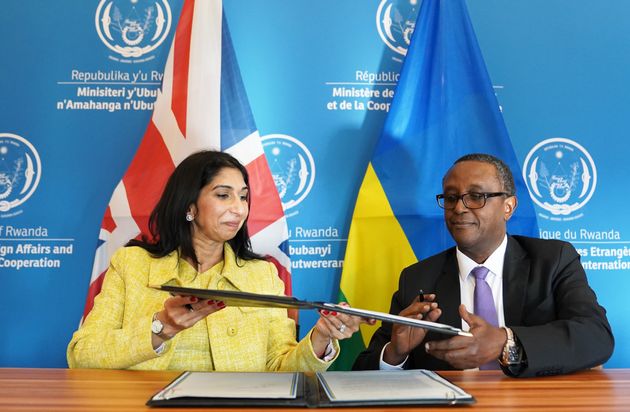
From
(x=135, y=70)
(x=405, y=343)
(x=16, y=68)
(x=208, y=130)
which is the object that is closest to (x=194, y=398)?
(x=405, y=343)

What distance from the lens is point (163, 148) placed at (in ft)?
9.05

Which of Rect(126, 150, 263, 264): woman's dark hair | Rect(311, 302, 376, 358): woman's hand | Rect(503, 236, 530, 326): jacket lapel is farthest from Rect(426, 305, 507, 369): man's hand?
Rect(126, 150, 263, 264): woman's dark hair

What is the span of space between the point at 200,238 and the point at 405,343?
3.00 feet

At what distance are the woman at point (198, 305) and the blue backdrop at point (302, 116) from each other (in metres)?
0.66

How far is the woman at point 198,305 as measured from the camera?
5.83 ft

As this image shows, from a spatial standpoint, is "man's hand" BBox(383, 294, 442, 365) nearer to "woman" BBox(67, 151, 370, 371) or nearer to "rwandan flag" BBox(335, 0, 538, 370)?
"woman" BBox(67, 151, 370, 371)

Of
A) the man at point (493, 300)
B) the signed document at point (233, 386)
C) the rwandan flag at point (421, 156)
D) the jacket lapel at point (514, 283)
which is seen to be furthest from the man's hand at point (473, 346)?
the rwandan flag at point (421, 156)

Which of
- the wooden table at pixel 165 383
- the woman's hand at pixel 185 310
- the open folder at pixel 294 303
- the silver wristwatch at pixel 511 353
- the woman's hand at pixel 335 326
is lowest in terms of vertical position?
the wooden table at pixel 165 383

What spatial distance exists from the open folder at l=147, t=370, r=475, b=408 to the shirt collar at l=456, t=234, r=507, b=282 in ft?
2.72

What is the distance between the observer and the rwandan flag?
2752 mm

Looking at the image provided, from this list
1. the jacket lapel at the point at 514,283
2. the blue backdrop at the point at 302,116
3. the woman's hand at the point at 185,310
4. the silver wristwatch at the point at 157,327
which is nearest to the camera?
the woman's hand at the point at 185,310

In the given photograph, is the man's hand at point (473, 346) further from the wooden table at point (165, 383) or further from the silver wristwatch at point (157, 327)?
the silver wristwatch at point (157, 327)

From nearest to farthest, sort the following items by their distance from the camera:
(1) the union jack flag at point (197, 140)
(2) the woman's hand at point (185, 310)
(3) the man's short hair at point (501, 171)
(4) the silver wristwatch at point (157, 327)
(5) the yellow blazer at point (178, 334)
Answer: (2) the woman's hand at point (185, 310) → (4) the silver wristwatch at point (157, 327) → (5) the yellow blazer at point (178, 334) → (3) the man's short hair at point (501, 171) → (1) the union jack flag at point (197, 140)

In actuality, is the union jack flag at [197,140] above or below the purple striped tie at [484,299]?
above
